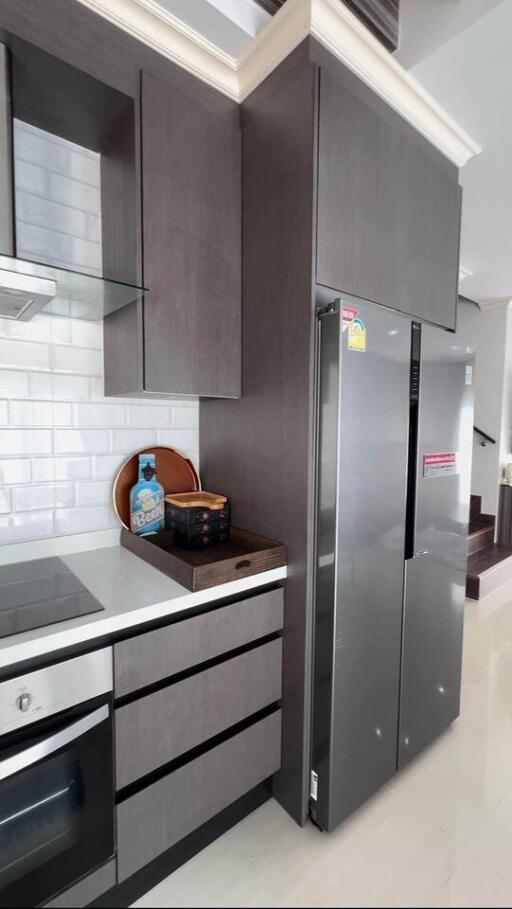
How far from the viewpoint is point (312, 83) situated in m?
1.23

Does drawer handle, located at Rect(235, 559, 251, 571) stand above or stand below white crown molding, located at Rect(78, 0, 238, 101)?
below

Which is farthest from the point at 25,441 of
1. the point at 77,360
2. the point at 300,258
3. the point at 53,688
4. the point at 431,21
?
the point at 431,21

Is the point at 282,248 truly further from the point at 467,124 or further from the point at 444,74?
the point at 467,124

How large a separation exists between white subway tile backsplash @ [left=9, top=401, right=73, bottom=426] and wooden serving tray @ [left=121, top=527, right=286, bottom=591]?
0.46 m

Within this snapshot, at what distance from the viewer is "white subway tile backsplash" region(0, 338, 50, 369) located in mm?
1340

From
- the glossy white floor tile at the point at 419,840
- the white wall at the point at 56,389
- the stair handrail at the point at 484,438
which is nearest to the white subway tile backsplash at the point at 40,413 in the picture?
the white wall at the point at 56,389

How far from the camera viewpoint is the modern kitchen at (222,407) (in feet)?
3.65

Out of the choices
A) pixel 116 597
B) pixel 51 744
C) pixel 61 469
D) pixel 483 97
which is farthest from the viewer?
pixel 483 97

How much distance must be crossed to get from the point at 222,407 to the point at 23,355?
701 mm

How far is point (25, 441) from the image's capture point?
54.9 inches

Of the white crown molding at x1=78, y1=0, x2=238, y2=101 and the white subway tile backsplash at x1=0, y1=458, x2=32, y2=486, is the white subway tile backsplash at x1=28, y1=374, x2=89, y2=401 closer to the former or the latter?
the white subway tile backsplash at x1=0, y1=458, x2=32, y2=486

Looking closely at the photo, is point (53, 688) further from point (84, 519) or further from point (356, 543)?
point (356, 543)

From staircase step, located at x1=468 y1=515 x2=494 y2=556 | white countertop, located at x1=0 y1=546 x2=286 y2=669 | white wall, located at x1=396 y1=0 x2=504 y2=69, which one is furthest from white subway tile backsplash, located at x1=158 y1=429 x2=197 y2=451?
staircase step, located at x1=468 y1=515 x2=494 y2=556

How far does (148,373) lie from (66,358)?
14.4 inches
